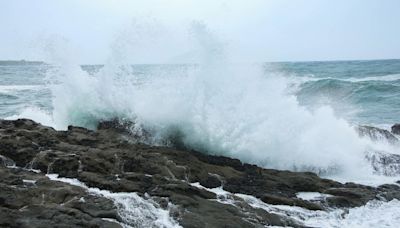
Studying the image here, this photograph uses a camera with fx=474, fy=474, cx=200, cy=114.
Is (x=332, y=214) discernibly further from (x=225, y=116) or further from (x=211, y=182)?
(x=225, y=116)

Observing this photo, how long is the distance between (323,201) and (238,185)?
4.88 ft

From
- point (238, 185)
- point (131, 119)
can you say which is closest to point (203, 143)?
point (131, 119)

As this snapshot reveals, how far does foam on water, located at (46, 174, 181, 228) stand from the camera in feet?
21.0

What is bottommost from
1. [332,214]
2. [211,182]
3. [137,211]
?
[332,214]

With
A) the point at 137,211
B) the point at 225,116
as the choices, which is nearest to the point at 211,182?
the point at 137,211

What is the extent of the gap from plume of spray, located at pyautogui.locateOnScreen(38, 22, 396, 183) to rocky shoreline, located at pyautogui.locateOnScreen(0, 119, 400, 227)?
64.8 inches

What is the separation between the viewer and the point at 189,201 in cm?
705

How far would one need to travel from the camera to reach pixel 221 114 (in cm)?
1180

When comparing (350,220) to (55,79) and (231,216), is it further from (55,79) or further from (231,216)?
(55,79)

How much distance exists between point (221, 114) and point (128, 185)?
4.83 meters

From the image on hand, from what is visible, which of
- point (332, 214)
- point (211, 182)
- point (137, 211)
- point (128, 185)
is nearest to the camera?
point (137, 211)

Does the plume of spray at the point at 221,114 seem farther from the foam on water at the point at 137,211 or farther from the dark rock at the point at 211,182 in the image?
the foam on water at the point at 137,211

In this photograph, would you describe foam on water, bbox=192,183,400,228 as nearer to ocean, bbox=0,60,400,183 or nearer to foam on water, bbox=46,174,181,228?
foam on water, bbox=46,174,181,228

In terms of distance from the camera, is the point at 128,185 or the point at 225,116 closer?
the point at 128,185
